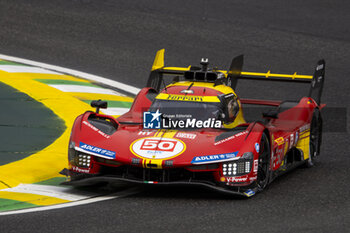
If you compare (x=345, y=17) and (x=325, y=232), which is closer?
(x=325, y=232)

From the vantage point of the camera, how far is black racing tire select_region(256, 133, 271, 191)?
960 cm

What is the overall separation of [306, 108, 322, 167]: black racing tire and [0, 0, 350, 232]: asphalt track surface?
0.13m

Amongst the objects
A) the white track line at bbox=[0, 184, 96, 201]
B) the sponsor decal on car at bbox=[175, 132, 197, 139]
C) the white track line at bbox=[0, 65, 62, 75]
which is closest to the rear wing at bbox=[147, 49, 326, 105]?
the sponsor decal on car at bbox=[175, 132, 197, 139]

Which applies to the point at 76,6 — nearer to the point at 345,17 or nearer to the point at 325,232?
the point at 345,17

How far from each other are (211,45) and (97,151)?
984cm

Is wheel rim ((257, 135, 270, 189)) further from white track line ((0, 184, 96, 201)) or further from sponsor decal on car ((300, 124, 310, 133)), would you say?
white track line ((0, 184, 96, 201))

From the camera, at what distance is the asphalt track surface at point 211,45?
925cm

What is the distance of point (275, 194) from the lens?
941 cm

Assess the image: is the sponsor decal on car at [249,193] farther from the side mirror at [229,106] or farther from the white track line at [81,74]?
the white track line at [81,74]

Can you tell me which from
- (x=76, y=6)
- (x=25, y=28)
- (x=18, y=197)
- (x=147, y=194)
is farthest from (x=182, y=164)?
(x=76, y=6)

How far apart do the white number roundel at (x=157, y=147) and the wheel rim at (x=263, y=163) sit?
3.50ft

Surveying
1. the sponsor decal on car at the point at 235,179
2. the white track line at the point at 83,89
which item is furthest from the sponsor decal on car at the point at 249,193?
the white track line at the point at 83,89

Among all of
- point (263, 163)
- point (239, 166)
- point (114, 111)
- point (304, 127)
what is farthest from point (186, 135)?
point (114, 111)

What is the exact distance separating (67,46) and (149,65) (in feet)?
7.16
